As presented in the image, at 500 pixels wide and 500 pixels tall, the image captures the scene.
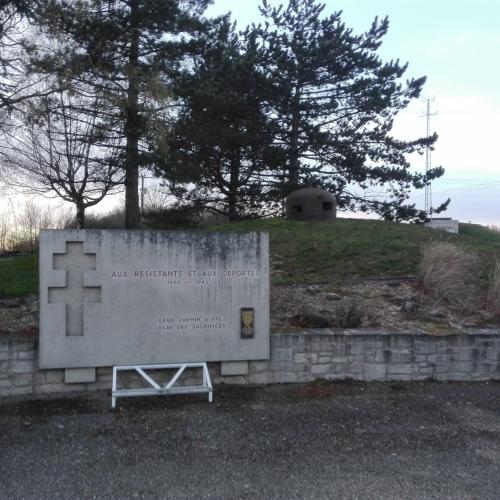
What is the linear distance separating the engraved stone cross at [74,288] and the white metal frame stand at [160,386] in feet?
2.38

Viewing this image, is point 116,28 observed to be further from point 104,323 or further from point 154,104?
point 104,323

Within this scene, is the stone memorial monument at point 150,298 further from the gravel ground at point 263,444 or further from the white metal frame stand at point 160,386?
the gravel ground at point 263,444

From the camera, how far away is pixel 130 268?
6.19 m

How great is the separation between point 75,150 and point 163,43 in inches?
165

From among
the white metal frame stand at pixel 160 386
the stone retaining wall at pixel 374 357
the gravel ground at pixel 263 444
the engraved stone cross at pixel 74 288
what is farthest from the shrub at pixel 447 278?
the engraved stone cross at pixel 74 288

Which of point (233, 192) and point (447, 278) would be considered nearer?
point (447, 278)

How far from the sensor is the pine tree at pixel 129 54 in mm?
10882

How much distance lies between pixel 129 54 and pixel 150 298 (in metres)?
10.5

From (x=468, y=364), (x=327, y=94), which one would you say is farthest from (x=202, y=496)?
(x=327, y=94)

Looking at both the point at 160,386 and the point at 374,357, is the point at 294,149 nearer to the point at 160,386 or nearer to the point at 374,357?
the point at 374,357

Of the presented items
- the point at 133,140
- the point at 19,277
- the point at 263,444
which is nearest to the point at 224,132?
the point at 133,140

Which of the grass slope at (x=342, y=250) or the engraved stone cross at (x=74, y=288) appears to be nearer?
the engraved stone cross at (x=74, y=288)

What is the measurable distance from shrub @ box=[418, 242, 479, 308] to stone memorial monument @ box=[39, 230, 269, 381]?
138 inches

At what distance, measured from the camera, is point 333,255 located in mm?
11266
